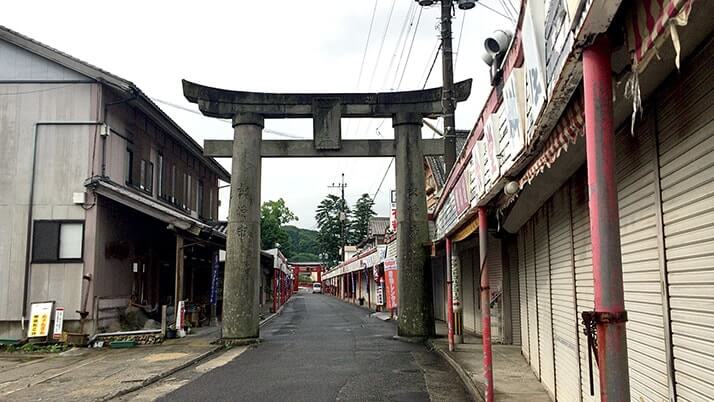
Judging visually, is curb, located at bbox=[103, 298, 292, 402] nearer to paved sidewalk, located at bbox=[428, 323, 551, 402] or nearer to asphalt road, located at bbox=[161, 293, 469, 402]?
asphalt road, located at bbox=[161, 293, 469, 402]

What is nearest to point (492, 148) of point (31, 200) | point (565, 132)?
point (565, 132)

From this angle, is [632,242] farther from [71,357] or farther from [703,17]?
[71,357]

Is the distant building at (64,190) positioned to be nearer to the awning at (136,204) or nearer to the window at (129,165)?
the awning at (136,204)

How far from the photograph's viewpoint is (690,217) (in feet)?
11.0

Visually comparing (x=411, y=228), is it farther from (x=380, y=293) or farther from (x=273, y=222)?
(x=273, y=222)

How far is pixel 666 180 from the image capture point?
146 inches

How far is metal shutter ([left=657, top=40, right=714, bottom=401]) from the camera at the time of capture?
10.2 feet

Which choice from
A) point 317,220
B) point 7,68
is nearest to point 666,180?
point 7,68

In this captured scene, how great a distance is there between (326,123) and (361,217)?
80240mm

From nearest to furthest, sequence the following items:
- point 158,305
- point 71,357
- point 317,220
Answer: point 71,357, point 158,305, point 317,220

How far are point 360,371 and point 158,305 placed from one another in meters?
12.0

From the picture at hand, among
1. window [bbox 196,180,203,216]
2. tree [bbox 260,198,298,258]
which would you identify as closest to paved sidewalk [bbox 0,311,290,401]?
window [bbox 196,180,203,216]

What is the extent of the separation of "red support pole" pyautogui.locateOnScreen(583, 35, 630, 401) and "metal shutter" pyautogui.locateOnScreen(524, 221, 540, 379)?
21.7 feet

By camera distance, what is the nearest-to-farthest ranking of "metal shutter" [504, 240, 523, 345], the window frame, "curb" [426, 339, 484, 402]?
1. "curb" [426, 339, 484, 402]
2. "metal shutter" [504, 240, 523, 345]
3. the window frame
